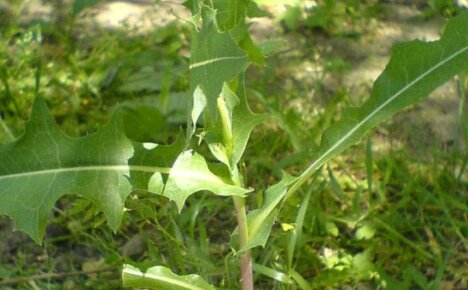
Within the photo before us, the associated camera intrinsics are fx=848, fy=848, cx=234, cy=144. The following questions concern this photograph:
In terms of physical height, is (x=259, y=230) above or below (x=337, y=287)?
above

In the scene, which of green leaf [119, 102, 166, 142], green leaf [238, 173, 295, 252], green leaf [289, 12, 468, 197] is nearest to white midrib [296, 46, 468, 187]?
green leaf [289, 12, 468, 197]

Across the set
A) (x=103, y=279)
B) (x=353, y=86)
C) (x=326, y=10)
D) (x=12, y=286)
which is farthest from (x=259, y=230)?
(x=326, y=10)

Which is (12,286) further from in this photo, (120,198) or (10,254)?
(120,198)

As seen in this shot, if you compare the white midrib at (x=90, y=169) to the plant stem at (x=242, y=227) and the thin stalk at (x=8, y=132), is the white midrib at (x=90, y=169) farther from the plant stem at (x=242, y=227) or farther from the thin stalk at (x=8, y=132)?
the thin stalk at (x=8, y=132)

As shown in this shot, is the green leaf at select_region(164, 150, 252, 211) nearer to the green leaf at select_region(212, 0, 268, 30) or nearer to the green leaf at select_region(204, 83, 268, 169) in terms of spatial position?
the green leaf at select_region(204, 83, 268, 169)

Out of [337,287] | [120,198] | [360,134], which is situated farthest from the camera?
[337,287]

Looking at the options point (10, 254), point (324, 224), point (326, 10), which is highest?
point (326, 10)

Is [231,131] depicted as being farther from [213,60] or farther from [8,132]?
[8,132]
